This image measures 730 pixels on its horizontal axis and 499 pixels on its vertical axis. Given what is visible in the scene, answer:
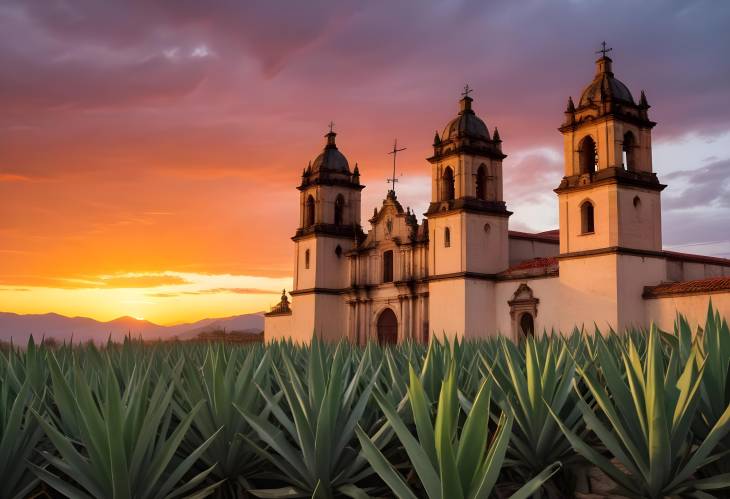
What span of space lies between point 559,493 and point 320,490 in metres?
1.44

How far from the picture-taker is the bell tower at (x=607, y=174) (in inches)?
855

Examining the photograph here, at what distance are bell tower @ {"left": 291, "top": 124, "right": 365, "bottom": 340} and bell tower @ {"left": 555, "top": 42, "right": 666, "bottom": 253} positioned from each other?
12.2m

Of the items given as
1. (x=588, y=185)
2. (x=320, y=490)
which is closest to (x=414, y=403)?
(x=320, y=490)

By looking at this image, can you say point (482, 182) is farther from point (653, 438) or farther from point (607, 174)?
point (653, 438)

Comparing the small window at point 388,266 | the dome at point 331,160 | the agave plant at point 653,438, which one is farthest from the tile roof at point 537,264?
the agave plant at point 653,438

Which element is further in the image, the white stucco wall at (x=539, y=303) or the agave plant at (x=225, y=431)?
the white stucco wall at (x=539, y=303)

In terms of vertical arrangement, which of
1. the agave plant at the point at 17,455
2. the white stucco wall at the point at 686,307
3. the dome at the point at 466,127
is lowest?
the agave plant at the point at 17,455

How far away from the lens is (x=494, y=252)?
2639 cm

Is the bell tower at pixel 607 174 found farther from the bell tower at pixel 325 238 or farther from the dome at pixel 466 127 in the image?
the bell tower at pixel 325 238

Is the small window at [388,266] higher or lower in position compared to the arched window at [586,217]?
lower

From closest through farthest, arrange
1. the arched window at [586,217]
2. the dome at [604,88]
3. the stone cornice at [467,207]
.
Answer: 1. the arched window at [586,217]
2. the dome at [604,88]
3. the stone cornice at [467,207]

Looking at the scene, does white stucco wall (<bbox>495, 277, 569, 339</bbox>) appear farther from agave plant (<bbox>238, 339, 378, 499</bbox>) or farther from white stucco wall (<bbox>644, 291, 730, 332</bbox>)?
agave plant (<bbox>238, 339, 378, 499</bbox>)

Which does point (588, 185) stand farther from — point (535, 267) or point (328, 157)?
point (328, 157)

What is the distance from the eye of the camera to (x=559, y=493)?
3.81 metres
